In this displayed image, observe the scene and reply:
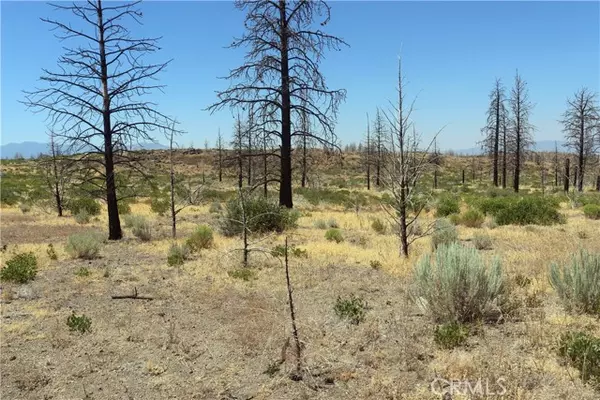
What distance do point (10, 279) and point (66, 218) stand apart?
14.1 metres

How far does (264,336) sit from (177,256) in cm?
533

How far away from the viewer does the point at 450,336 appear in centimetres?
490

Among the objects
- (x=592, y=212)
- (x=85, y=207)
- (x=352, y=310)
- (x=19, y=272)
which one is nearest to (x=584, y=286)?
(x=352, y=310)

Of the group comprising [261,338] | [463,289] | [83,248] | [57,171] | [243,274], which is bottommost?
[261,338]

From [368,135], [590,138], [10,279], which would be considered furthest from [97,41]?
[368,135]

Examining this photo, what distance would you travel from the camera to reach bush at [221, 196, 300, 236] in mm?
14062

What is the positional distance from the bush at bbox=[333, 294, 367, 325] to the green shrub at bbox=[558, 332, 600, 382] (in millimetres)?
2338

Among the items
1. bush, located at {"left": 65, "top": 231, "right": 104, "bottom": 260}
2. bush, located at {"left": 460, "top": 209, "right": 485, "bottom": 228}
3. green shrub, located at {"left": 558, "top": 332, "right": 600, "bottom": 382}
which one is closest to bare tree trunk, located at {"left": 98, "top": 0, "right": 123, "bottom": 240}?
bush, located at {"left": 65, "top": 231, "right": 104, "bottom": 260}

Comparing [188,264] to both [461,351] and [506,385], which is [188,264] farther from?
[506,385]

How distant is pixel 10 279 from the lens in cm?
888

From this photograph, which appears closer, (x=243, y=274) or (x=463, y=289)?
(x=463, y=289)

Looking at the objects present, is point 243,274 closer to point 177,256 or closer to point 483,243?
point 177,256

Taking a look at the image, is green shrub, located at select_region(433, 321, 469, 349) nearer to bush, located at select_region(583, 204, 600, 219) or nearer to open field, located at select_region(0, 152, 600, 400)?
open field, located at select_region(0, 152, 600, 400)

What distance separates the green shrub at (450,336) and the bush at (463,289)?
403 millimetres
